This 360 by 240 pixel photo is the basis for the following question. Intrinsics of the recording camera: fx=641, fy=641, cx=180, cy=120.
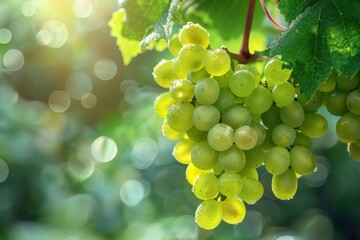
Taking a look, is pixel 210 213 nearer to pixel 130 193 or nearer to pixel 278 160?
pixel 278 160

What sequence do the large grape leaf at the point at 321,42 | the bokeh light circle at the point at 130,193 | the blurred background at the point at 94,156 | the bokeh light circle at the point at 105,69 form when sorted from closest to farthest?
the large grape leaf at the point at 321,42, the blurred background at the point at 94,156, the bokeh light circle at the point at 130,193, the bokeh light circle at the point at 105,69

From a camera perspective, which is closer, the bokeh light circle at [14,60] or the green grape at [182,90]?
the green grape at [182,90]

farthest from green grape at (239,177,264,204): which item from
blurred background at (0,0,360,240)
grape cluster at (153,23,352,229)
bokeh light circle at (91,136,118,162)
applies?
bokeh light circle at (91,136,118,162)

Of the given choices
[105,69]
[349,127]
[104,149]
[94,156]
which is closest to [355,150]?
[349,127]

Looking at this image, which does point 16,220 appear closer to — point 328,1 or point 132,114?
point 132,114

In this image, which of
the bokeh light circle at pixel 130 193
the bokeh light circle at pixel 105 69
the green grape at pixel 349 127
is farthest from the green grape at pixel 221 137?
the bokeh light circle at pixel 105 69

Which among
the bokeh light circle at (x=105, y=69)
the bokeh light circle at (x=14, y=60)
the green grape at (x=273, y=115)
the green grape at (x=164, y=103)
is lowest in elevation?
the bokeh light circle at (x=105, y=69)

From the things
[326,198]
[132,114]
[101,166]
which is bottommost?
[326,198]

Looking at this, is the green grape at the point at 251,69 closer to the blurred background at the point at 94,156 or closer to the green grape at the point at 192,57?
the green grape at the point at 192,57

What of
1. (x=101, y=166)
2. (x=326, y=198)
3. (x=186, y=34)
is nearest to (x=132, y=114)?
(x=101, y=166)
